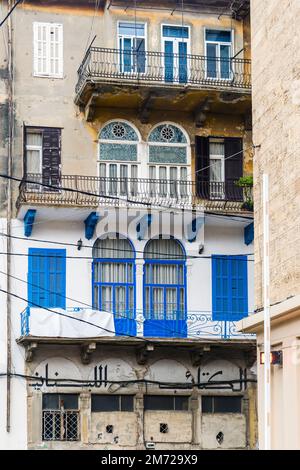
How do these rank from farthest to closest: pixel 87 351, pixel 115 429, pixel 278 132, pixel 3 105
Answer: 1. pixel 3 105
2. pixel 115 429
3. pixel 87 351
4. pixel 278 132

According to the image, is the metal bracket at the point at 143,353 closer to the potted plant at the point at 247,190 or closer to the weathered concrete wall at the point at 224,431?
the weathered concrete wall at the point at 224,431

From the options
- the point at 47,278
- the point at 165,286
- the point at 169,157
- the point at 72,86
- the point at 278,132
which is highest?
the point at 72,86

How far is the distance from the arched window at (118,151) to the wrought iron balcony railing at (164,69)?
1.53 m

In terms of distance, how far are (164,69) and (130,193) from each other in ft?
11.9

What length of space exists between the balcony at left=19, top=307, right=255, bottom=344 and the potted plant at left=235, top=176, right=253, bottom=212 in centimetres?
314

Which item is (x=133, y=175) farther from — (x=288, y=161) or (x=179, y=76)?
(x=288, y=161)

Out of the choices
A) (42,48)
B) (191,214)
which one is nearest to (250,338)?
(191,214)

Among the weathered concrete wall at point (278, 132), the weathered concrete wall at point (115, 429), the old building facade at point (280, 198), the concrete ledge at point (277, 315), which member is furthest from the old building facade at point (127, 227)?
the old building facade at point (280, 198)

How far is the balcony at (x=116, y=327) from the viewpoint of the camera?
3195 cm

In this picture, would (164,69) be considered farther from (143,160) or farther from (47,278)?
(47,278)

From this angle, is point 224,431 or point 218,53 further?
point 218,53

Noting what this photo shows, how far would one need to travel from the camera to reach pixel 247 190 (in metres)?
33.9

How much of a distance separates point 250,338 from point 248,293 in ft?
5.00

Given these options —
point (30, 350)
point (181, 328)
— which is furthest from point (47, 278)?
point (181, 328)
